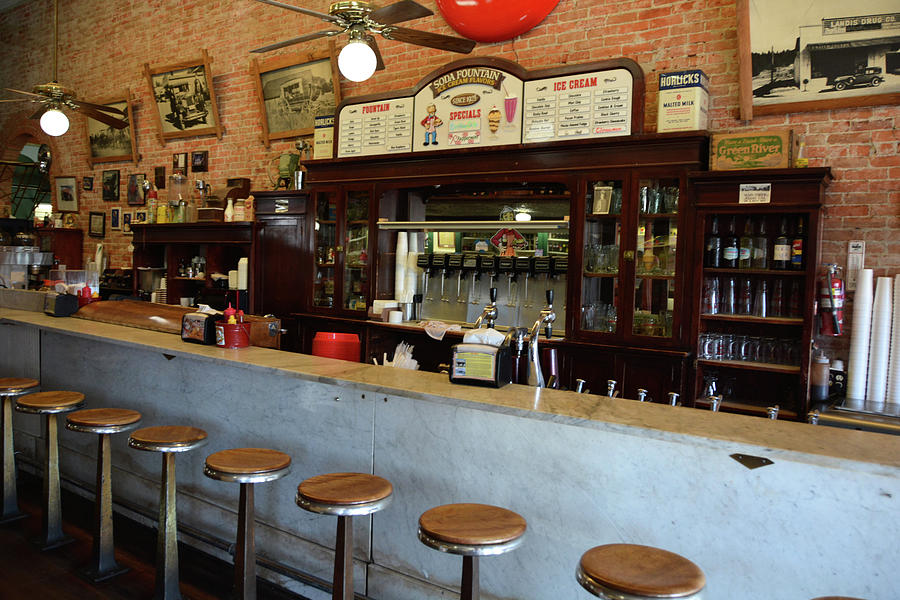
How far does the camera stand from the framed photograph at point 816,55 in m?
3.79

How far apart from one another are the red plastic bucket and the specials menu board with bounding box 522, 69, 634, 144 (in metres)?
1.97

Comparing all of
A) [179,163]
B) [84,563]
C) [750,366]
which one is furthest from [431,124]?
[179,163]

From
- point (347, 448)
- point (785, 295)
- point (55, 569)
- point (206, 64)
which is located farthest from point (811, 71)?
point (206, 64)

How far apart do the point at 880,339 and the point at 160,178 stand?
7.66m

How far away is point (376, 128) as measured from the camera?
17.8 feet

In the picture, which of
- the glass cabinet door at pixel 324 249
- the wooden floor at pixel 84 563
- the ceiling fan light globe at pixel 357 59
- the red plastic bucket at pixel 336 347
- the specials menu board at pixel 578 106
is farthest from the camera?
the glass cabinet door at pixel 324 249

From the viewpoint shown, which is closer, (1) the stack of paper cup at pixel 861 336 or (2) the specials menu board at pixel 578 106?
(1) the stack of paper cup at pixel 861 336

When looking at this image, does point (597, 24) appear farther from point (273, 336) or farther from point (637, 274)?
point (273, 336)

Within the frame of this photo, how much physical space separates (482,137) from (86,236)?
6.75 meters

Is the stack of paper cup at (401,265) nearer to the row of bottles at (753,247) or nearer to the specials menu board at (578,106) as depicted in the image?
the specials menu board at (578,106)

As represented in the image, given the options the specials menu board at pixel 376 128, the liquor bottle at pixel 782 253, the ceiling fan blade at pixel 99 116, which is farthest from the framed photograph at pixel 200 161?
the liquor bottle at pixel 782 253

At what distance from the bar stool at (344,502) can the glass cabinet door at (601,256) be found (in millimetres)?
2577

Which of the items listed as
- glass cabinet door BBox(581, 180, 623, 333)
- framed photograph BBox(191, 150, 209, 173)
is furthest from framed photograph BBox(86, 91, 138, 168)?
glass cabinet door BBox(581, 180, 623, 333)

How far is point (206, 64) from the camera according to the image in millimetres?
7215
